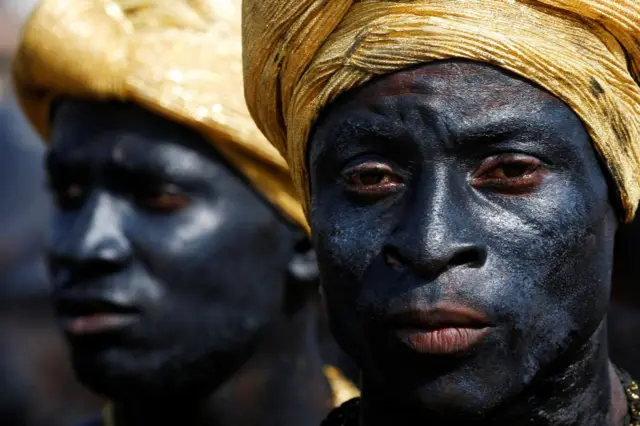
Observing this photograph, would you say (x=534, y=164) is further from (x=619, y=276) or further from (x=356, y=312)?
(x=619, y=276)

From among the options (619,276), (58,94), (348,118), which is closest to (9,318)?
(58,94)

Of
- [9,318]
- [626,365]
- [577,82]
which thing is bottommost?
[9,318]

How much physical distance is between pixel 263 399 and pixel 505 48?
6.45 feet

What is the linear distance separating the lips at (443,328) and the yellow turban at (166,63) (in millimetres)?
1771

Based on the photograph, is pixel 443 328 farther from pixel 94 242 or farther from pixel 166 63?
pixel 166 63

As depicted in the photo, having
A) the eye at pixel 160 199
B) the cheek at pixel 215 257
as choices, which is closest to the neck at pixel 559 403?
the cheek at pixel 215 257

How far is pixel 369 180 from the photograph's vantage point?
3010 mm

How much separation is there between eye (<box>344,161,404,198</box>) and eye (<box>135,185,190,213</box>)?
59.2 inches

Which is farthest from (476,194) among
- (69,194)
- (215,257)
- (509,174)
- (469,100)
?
(69,194)

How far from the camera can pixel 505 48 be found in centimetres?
291

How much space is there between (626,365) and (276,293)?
1125 millimetres

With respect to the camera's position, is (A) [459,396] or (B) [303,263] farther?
(B) [303,263]

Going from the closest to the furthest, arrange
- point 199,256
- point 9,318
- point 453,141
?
point 453,141, point 199,256, point 9,318

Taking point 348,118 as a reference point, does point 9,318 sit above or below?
below
